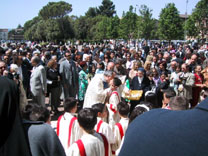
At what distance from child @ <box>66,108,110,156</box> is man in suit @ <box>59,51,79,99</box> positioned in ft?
16.4

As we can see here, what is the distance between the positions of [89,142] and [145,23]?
36.9 m

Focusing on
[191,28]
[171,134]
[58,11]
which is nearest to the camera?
[171,134]

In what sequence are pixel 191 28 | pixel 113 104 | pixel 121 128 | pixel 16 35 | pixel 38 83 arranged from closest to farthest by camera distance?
pixel 121 128 < pixel 113 104 < pixel 38 83 < pixel 191 28 < pixel 16 35

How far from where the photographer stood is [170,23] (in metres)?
36.4

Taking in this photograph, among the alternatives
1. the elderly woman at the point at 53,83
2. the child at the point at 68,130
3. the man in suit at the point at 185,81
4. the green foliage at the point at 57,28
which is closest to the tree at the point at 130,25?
the green foliage at the point at 57,28

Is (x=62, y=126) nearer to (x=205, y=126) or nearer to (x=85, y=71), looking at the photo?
(x=205, y=126)

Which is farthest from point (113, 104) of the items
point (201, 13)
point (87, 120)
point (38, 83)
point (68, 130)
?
point (201, 13)

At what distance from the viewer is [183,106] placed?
3.93 m

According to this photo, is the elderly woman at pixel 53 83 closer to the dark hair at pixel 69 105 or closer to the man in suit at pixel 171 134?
the dark hair at pixel 69 105

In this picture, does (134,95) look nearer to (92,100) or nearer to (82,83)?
(92,100)

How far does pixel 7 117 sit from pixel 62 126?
214 cm

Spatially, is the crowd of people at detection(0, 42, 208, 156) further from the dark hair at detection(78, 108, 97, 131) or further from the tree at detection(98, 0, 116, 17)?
the tree at detection(98, 0, 116, 17)

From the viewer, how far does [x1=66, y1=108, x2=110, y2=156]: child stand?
9.95 feet

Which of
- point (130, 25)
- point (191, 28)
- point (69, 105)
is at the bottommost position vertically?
point (69, 105)
